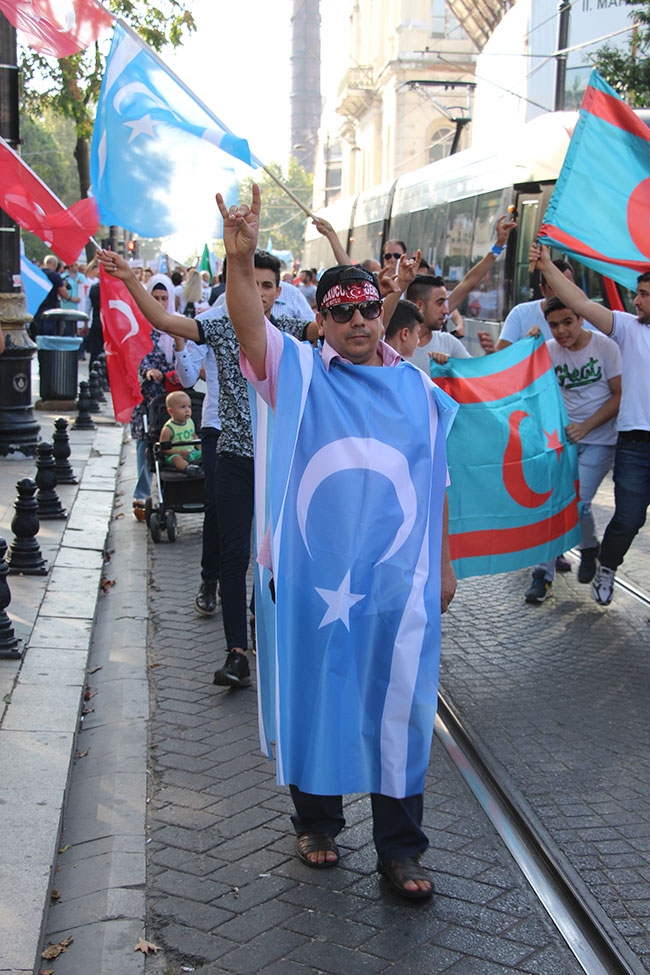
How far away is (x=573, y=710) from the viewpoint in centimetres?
568

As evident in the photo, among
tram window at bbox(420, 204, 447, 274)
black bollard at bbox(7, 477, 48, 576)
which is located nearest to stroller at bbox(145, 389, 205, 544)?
black bollard at bbox(7, 477, 48, 576)

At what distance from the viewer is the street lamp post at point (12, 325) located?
37.4ft

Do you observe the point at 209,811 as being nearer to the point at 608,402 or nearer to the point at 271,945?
the point at 271,945

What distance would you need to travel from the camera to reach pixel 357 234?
30422 mm

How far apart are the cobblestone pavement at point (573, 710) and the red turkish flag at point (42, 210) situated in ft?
10.7

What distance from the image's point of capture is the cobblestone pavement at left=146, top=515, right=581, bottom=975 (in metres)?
3.57

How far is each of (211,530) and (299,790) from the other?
3.41 m

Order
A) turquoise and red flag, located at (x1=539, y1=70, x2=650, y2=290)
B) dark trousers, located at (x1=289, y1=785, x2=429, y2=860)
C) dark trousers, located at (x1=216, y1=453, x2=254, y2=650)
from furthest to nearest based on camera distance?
1. turquoise and red flag, located at (x1=539, y1=70, x2=650, y2=290)
2. dark trousers, located at (x1=216, y1=453, x2=254, y2=650)
3. dark trousers, located at (x1=289, y1=785, x2=429, y2=860)

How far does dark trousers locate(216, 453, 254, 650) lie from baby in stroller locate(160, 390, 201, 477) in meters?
3.22

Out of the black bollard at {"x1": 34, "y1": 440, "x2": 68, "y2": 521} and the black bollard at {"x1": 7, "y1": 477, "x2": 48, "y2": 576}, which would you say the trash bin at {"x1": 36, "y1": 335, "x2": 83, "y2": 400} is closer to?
the black bollard at {"x1": 34, "y1": 440, "x2": 68, "y2": 521}

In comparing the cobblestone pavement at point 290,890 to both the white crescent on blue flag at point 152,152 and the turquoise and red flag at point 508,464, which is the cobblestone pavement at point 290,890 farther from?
the white crescent on blue flag at point 152,152

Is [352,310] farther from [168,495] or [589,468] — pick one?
[168,495]

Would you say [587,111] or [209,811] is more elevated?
[587,111]

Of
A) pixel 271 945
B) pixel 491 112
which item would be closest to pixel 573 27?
pixel 491 112
